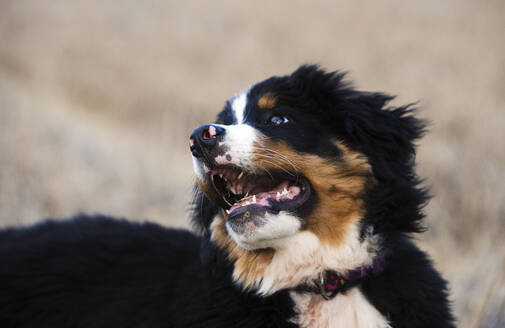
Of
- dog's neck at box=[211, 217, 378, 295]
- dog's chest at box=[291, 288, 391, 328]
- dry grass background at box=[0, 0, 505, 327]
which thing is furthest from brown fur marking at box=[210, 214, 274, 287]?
dry grass background at box=[0, 0, 505, 327]

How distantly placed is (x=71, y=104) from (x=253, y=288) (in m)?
10.3

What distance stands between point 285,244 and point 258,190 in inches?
14.6

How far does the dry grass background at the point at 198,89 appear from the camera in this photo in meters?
6.70

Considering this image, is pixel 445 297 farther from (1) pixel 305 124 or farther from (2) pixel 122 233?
(2) pixel 122 233

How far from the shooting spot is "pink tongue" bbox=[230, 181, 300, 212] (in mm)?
2412

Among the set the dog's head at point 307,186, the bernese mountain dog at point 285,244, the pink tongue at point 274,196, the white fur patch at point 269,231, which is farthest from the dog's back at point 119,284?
the pink tongue at point 274,196

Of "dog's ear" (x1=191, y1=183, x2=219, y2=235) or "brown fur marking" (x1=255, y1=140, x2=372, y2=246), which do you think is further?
"dog's ear" (x1=191, y1=183, x2=219, y2=235)

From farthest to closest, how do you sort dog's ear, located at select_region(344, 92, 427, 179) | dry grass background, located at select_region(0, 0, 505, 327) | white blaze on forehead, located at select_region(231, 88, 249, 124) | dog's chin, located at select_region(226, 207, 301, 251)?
1. dry grass background, located at select_region(0, 0, 505, 327)
2. white blaze on forehead, located at select_region(231, 88, 249, 124)
3. dog's ear, located at select_region(344, 92, 427, 179)
4. dog's chin, located at select_region(226, 207, 301, 251)

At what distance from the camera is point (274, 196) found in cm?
247

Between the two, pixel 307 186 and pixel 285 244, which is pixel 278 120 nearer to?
pixel 307 186

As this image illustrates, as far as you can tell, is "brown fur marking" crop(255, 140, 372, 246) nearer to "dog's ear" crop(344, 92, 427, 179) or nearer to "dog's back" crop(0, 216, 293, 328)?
"dog's ear" crop(344, 92, 427, 179)

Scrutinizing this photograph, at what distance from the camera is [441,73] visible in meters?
9.80

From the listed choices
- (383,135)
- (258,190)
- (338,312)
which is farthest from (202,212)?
(383,135)

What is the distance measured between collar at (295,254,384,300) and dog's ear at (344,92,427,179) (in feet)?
1.55
